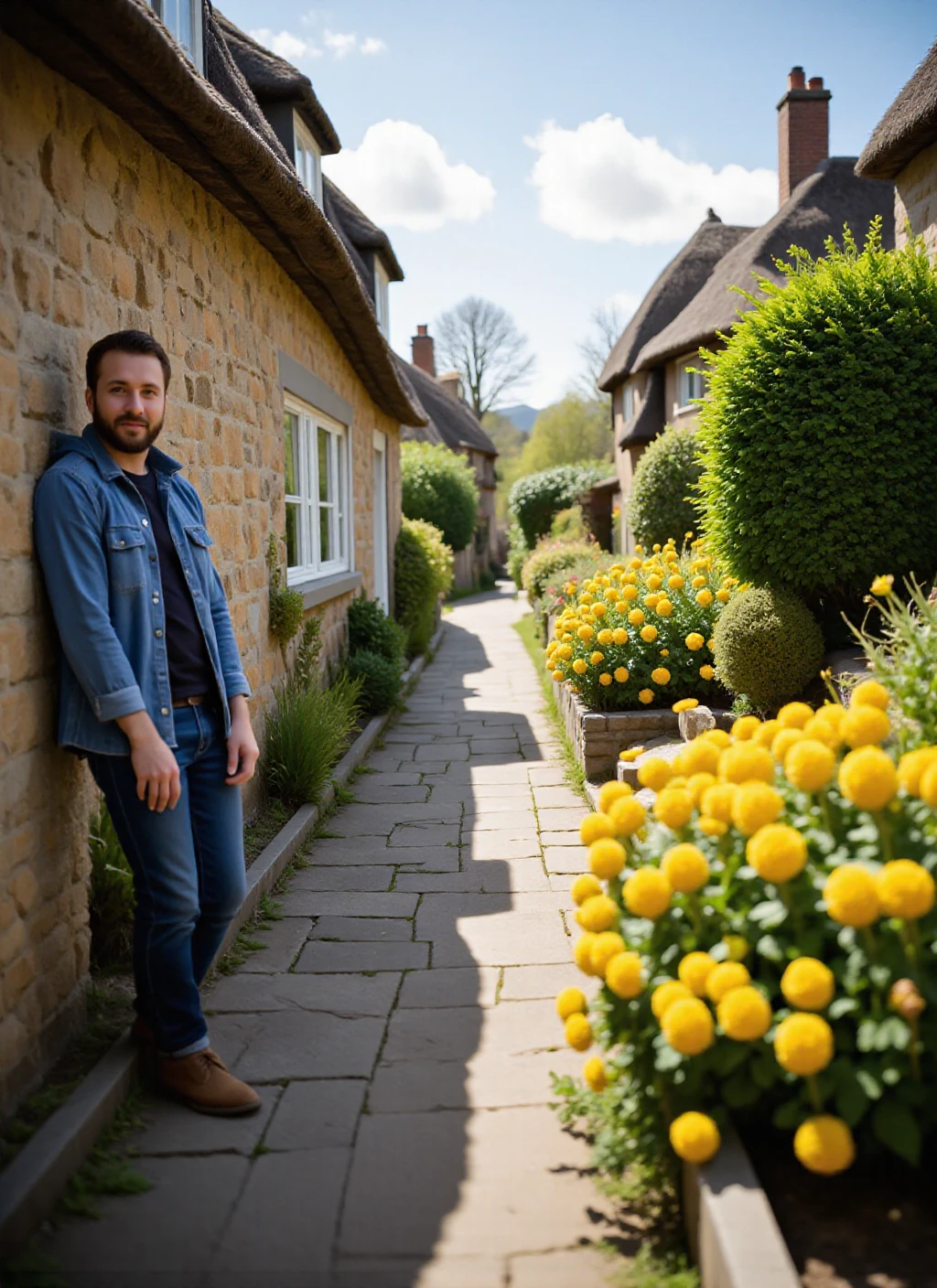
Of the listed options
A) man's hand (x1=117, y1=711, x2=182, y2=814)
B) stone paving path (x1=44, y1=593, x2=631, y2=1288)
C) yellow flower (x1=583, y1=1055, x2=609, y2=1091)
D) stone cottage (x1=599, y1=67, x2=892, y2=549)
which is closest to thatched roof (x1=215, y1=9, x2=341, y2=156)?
stone paving path (x1=44, y1=593, x2=631, y2=1288)

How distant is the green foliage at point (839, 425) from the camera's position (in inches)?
229

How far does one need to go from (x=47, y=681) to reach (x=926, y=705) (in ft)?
8.41

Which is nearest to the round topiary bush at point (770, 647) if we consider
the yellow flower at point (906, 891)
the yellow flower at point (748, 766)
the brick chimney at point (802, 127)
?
the yellow flower at point (748, 766)

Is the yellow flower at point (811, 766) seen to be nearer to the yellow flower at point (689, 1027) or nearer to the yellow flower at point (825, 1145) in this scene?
the yellow flower at point (689, 1027)

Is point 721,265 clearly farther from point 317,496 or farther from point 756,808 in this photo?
point 756,808

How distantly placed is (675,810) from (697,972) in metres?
0.45

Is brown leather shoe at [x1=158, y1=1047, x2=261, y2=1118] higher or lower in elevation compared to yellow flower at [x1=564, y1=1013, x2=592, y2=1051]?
lower

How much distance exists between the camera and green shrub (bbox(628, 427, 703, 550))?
1422 centimetres

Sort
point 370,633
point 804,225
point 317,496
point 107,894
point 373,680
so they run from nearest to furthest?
1. point 107,894
2. point 317,496
3. point 373,680
4. point 370,633
5. point 804,225

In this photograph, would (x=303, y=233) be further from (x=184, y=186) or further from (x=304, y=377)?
(x=304, y=377)

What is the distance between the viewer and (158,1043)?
9.86 ft

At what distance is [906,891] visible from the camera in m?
1.95

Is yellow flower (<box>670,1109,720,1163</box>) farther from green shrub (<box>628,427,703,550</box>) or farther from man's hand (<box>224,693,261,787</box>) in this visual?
green shrub (<box>628,427,703,550</box>)

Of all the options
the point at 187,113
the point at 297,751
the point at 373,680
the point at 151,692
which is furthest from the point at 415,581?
the point at 151,692
